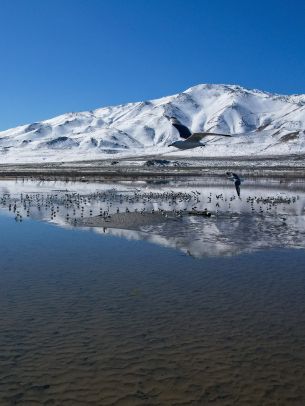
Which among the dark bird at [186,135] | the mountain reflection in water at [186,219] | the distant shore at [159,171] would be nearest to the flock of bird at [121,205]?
the mountain reflection in water at [186,219]

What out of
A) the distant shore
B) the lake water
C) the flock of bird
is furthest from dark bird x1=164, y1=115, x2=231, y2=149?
the distant shore

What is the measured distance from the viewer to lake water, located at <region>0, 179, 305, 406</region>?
8.28m

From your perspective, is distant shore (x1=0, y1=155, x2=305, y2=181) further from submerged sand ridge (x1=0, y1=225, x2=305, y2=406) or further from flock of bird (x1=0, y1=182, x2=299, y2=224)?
submerged sand ridge (x1=0, y1=225, x2=305, y2=406)

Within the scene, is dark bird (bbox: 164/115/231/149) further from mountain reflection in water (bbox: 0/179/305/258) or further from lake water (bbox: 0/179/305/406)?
lake water (bbox: 0/179/305/406)

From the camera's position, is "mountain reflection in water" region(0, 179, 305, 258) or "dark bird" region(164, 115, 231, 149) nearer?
"dark bird" region(164, 115, 231, 149)

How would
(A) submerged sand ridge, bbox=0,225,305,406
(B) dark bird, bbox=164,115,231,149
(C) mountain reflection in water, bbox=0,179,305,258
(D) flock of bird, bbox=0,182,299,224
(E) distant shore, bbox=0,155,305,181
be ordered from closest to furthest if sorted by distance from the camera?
1. (A) submerged sand ridge, bbox=0,225,305,406
2. (B) dark bird, bbox=164,115,231,149
3. (C) mountain reflection in water, bbox=0,179,305,258
4. (D) flock of bird, bbox=0,182,299,224
5. (E) distant shore, bbox=0,155,305,181

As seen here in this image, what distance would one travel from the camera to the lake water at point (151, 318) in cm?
828

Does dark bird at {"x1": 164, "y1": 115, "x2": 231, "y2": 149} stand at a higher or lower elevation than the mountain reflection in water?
higher

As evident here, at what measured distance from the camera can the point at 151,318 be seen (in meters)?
11.4

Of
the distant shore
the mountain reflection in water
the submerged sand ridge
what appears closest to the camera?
the submerged sand ridge

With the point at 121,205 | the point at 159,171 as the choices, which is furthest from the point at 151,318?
the point at 159,171

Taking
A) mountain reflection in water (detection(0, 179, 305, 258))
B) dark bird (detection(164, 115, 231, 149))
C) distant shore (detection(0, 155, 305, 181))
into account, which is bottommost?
mountain reflection in water (detection(0, 179, 305, 258))

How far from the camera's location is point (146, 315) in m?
11.6

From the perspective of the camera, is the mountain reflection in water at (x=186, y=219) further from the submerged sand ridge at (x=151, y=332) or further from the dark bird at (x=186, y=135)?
the dark bird at (x=186, y=135)
